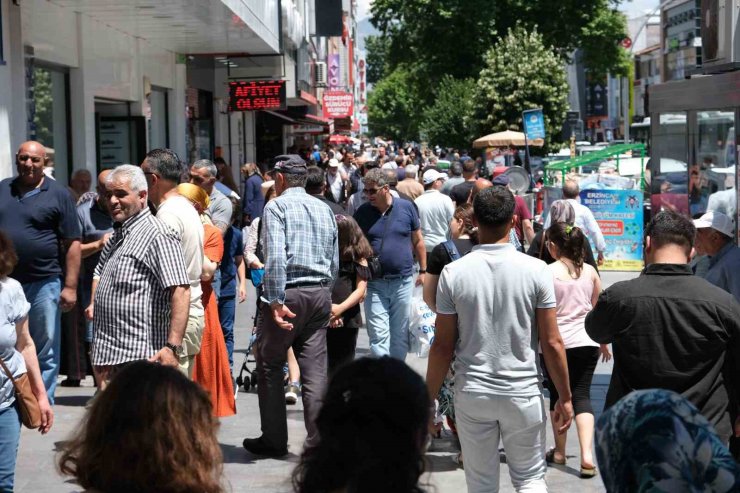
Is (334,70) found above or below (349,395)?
above

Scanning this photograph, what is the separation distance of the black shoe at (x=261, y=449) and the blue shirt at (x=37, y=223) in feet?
6.55

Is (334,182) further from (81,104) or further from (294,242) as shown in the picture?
(294,242)

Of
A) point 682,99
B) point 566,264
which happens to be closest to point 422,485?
point 566,264

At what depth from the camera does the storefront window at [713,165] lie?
8.73 metres

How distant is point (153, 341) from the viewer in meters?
5.86

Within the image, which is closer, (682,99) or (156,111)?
(682,99)

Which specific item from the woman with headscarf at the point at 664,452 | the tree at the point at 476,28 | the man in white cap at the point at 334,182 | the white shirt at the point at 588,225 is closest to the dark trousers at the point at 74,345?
the white shirt at the point at 588,225

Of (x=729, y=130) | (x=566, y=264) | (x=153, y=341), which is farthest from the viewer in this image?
(x=729, y=130)

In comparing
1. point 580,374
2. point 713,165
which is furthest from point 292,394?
point 713,165

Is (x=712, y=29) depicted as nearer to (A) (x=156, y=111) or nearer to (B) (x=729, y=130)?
(B) (x=729, y=130)

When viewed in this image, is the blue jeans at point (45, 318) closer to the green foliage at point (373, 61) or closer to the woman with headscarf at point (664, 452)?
the woman with headscarf at point (664, 452)

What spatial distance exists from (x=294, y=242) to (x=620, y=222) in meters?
12.7

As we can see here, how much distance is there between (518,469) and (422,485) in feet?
9.11

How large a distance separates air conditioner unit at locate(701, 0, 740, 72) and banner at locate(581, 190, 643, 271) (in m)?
9.72
